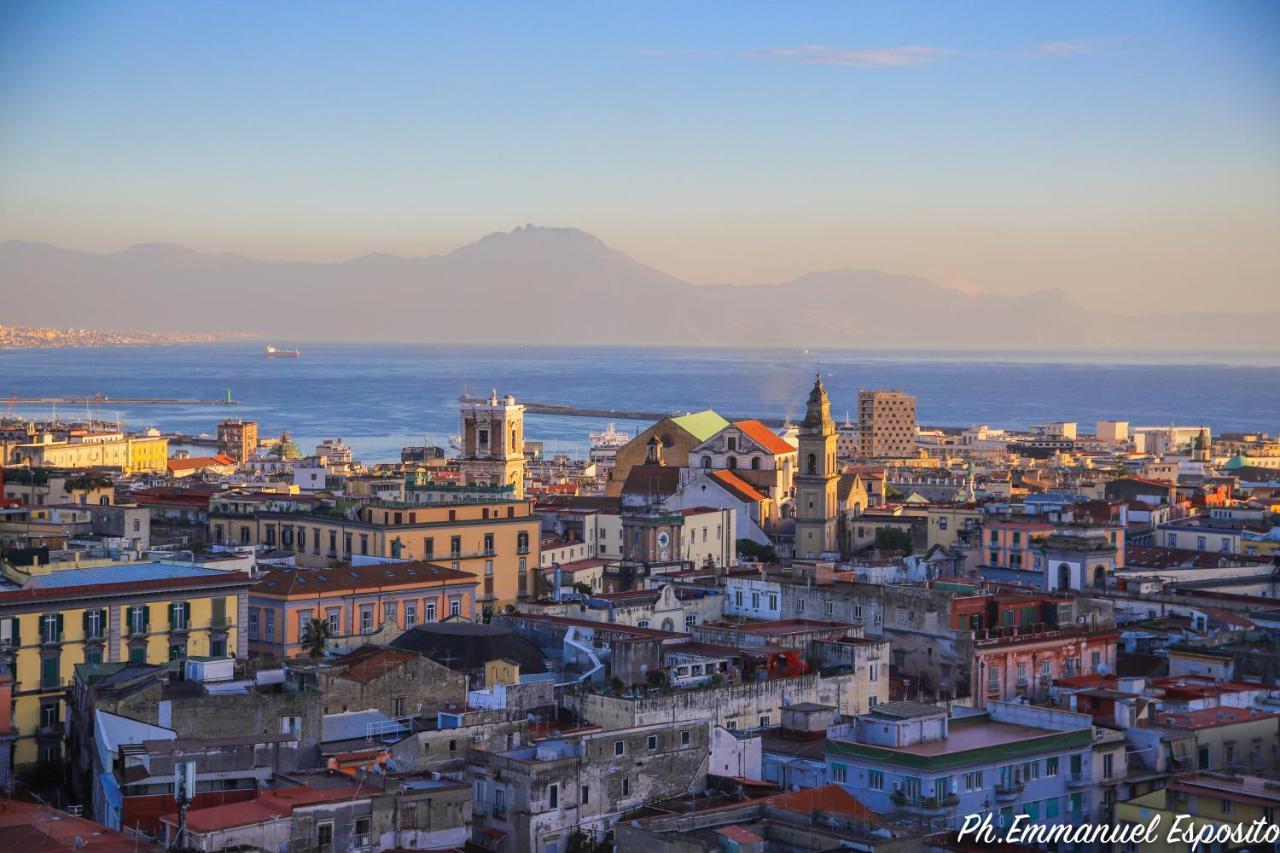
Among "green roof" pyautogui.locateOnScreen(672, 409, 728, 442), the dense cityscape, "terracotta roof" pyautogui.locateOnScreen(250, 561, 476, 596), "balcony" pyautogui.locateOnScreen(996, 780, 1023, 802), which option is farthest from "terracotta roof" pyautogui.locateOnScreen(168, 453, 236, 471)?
"balcony" pyautogui.locateOnScreen(996, 780, 1023, 802)

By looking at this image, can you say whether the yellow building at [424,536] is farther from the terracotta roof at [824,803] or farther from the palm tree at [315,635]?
the terracotta roof at [824,803]

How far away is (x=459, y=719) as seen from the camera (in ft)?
80.4

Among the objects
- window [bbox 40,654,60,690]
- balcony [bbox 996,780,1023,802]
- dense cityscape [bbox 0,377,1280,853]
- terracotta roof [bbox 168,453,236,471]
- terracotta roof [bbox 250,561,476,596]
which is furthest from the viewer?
terracotta roof [bbox 168,453,236,471]

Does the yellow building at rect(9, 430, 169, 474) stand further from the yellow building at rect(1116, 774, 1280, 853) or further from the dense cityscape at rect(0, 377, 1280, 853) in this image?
the yellow building at rect(1116, 774, 1280, 853)

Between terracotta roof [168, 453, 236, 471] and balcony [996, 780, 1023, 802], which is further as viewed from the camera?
terracotta roof [168, 453, 236, 471]

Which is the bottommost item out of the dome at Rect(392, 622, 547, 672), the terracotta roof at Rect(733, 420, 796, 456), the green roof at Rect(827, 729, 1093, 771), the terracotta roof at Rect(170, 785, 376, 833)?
the terracotta roof at Rect(170, 785, 376, 833)

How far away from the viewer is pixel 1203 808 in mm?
22359

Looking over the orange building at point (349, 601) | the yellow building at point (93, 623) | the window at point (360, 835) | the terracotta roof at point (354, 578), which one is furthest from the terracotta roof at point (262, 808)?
the terracotta roof at point (354, 578)

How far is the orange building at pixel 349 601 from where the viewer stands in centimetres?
3491

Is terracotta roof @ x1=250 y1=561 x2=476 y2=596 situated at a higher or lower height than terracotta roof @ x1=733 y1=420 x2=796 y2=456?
lower

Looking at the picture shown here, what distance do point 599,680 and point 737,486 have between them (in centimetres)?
3557

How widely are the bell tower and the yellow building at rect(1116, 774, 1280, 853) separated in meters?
34.2

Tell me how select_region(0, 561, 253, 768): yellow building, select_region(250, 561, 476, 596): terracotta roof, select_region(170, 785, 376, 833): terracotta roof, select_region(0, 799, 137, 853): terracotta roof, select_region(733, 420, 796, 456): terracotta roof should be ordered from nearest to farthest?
select_region(0, 799, 137, 853): terracotta roof → select_region(170, 785, 376, 833): terracotta roof → select_region(0, 561, 253, 768): yellow building → select_region(250, 561, 476, 596): terracotta roof → select_region(733, 420, 796, 456): terracotta roof

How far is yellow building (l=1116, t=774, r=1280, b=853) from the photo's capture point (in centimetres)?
2184
